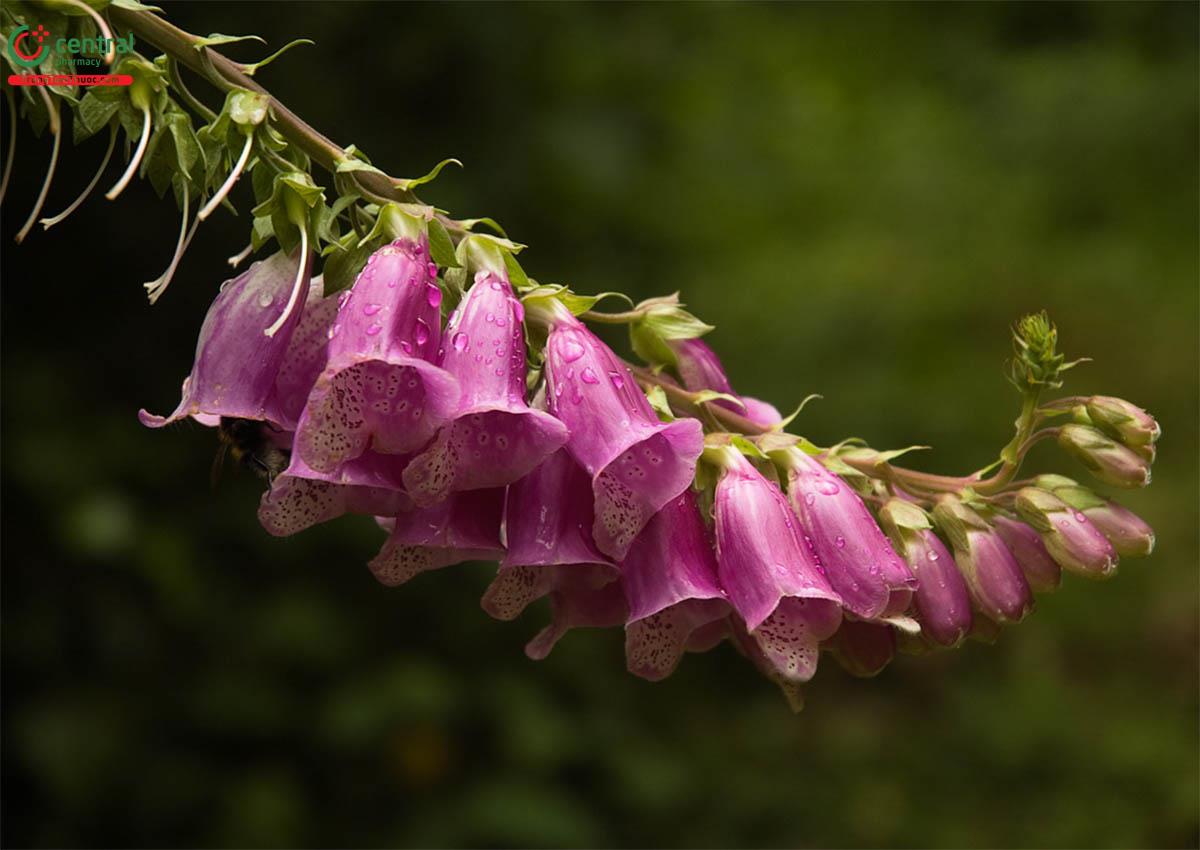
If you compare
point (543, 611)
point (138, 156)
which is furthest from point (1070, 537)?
point (543, 611)

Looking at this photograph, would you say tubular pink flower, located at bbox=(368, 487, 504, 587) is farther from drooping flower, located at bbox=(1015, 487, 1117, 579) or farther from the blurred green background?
the blurred green background

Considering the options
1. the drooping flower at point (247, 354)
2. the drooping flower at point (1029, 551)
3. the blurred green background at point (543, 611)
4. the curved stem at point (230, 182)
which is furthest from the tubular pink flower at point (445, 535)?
the blurred green background at point (543, 611)

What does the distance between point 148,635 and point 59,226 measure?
70 centimetres

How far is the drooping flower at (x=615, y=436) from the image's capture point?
79 cm

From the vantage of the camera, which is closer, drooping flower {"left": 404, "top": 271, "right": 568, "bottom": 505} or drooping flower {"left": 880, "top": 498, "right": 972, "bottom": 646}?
drooping flower {"left": 404, "top": 271, "right": 568, "bottom": 505}

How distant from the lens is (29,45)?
0.77 meters

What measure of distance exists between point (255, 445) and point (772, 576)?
422 mm

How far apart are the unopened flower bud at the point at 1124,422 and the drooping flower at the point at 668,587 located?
0.88 feet

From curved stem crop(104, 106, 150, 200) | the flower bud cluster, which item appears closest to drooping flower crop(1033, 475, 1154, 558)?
the flower bud cluster

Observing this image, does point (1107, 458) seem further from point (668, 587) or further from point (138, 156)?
point (138, 156)

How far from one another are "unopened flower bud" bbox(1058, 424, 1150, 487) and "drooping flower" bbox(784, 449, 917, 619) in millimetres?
143

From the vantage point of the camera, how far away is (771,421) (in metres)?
1.01

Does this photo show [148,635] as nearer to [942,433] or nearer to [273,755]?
[273,755]

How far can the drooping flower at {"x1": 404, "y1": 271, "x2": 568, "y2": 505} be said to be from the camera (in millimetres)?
760
